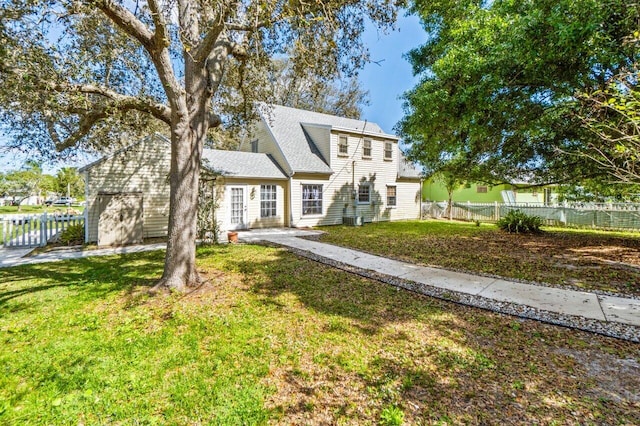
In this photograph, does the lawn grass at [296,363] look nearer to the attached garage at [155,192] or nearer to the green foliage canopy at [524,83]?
the green foliage canopy at [524,83]

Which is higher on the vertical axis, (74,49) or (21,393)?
(74,49)

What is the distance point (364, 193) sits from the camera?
1728 cm

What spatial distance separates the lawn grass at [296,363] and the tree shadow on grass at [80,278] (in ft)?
0.32

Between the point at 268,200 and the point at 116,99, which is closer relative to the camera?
the point at 116,99

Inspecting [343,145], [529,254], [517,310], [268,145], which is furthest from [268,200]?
[517,310]

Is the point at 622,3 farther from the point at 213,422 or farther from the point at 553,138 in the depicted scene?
the point at 213,422

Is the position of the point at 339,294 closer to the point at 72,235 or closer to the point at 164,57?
the point at 164,57

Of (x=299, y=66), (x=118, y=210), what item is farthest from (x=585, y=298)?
(x=118, y=210)

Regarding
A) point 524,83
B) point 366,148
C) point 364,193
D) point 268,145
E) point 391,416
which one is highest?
point 366,148

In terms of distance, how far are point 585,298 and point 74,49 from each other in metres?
10.6

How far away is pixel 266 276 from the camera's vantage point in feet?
20.7

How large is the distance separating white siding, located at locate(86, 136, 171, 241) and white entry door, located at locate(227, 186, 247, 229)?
8.15 ft

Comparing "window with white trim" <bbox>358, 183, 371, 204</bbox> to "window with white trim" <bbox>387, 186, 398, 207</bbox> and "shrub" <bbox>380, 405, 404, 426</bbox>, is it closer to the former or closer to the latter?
"window with white trim" <bbox>387, 186, 398, 207</bbox>

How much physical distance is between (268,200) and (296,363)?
11360mm
